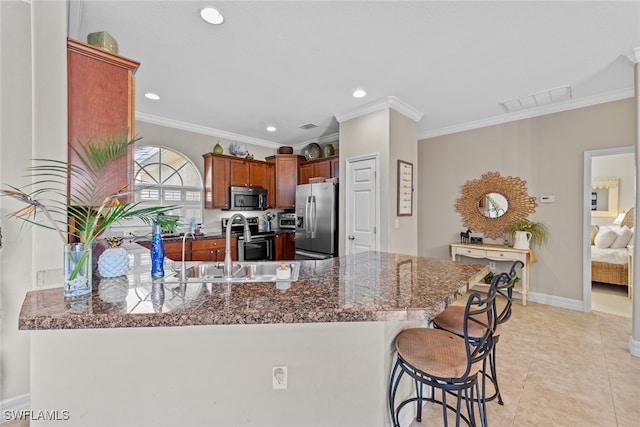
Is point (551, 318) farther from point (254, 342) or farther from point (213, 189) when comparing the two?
point (213, 189)

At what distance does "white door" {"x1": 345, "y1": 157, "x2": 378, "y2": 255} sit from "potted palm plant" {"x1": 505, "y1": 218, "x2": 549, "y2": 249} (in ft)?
6.43

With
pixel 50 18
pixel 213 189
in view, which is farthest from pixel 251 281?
pixel 213 189

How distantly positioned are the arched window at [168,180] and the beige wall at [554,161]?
4.32 meters

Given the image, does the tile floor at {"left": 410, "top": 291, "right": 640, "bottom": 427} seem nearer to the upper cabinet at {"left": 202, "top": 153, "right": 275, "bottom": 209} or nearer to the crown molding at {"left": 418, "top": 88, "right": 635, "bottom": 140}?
the crown molding at {"left": 418, "top": 88, "right": 635, "bottom": 140}

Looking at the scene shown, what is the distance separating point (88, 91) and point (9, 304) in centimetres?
139

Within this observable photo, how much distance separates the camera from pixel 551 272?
145 inches

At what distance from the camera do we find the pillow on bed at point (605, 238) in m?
4.50

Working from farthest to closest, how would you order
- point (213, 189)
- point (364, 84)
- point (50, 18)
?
point (213, 189) → point (364, 84) → point (50, 18)

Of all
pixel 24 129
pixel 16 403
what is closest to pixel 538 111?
pixel 24 129

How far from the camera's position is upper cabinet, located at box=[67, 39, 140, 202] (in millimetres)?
1637

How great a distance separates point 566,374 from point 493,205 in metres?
2.48

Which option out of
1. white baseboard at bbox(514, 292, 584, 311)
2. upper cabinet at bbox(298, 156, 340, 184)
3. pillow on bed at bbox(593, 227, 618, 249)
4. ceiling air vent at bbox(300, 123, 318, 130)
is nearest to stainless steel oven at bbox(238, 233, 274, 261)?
upper cabinet at bbox(298, 156, 340, 184)

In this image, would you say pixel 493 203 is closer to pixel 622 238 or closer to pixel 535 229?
pixel 535 229

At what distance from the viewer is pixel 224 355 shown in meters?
1.20
